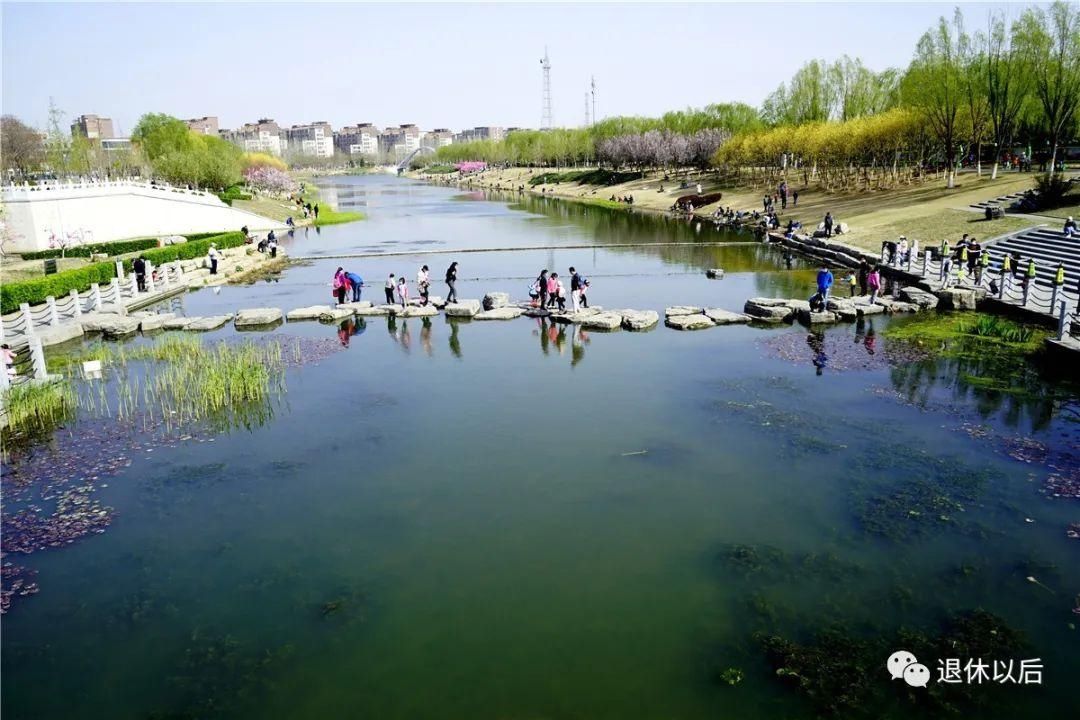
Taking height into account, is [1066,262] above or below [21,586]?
above

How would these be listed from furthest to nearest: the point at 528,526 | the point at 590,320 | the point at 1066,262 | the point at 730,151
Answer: the point at 730,151 < the point at 1066,262 < the point at 590,320 < the point at 528,526

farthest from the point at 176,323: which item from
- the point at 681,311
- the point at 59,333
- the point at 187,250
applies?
the point at 681,311

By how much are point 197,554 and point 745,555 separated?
28.9 ft

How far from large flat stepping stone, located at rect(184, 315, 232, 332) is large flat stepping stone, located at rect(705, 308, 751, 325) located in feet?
59.3

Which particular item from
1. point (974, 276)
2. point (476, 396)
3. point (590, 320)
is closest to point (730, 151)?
point (974, 276)

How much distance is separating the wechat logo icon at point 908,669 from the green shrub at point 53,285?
100 ft

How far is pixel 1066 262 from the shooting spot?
2948cm

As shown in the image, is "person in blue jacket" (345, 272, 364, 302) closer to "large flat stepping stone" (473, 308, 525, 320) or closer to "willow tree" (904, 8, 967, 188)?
"large flat stepping stone" (473, 308, 525, 320)

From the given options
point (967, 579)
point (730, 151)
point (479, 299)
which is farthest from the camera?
point (730, 151)

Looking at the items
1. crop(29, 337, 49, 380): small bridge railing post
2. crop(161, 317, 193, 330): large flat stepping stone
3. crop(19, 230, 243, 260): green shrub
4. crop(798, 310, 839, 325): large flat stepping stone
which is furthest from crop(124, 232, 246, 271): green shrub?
crop(798, 310, 839, 325): large flat stepping stone

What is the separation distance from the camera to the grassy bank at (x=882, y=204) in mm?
40594

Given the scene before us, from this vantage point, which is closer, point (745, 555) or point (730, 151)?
point (745, 555)

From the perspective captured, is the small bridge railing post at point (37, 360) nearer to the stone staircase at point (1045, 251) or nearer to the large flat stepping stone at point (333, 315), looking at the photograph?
the large flat stepping stone at point (333, 315)

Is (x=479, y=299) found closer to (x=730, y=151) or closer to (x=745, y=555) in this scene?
(x=745, y=555)
